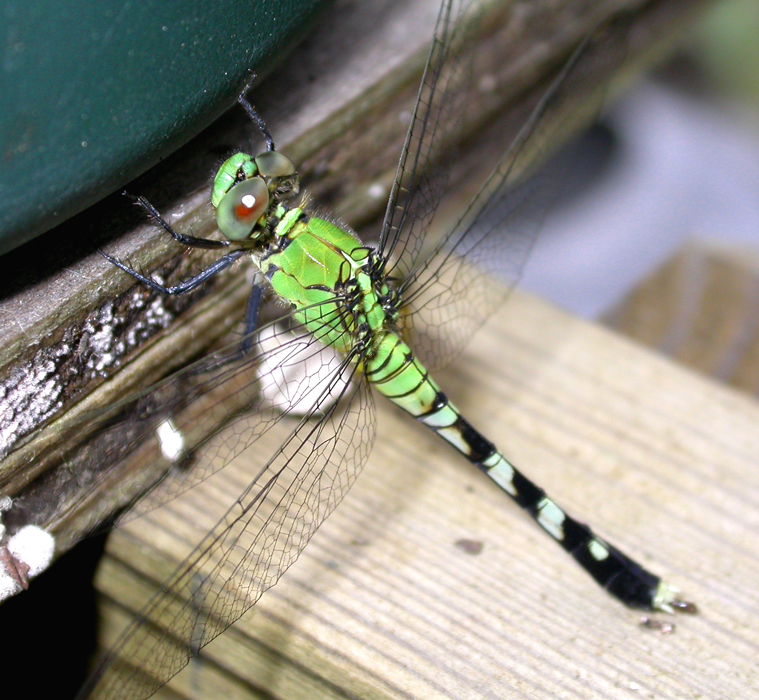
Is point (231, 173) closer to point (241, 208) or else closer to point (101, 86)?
point (241, 208)

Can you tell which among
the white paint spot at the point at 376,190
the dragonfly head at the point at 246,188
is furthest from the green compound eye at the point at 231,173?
the white paint spot at the point at 376,190

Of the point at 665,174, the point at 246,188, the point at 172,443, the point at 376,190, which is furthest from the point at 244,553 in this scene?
the point at 665,174

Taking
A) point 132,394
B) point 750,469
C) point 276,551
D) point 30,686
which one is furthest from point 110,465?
point 750,469

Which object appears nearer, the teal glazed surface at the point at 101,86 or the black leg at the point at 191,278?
the teal glazed surface at the point at 101,86

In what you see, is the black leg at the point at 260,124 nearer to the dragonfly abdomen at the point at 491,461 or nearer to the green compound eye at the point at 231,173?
the green compound eye at the point at 231,173

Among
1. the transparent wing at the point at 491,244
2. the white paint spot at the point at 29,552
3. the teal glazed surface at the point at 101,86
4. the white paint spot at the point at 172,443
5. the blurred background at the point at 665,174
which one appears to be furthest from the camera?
the blurred background at the point at 665,174

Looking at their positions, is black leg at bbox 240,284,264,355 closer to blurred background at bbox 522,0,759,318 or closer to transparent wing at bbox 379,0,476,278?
transparent wing at bbox 379,0,476,278

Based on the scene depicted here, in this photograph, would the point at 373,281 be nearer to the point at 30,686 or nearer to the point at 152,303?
the point at 152,303

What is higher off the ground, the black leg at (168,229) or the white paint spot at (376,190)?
the white paint spot at (376,190)
